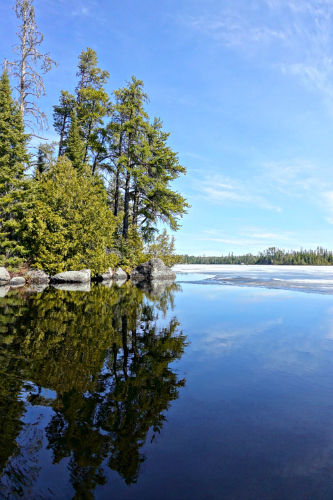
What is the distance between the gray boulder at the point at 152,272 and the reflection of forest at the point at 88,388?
2059 centimetres

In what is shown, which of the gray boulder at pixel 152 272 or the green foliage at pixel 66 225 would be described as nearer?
the green foliage at pixel 66 225

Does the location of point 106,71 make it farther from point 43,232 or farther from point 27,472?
point 27,472

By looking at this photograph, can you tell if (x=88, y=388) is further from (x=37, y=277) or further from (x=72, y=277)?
(x=37, y=277)

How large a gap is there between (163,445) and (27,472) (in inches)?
44.9

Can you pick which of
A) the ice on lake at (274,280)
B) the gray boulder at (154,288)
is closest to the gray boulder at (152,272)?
the ice on lake at (274,280)

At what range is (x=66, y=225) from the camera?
Answer: 24031 mm

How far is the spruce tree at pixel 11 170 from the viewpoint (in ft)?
69.8

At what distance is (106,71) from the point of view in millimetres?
34281

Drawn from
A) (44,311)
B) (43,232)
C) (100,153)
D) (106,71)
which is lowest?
(44,311)

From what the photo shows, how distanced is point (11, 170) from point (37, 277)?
27.2ft

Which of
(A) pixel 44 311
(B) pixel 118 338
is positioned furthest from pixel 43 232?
(B) pixel 118 338

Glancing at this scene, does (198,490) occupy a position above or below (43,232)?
below

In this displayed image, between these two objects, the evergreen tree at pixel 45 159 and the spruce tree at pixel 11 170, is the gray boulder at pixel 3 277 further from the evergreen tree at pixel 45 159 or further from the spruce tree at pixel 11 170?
the evergreen tree at pixel 45 159

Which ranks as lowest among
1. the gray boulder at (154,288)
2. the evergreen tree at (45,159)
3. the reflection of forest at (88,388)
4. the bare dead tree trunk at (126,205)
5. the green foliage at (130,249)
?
the gray boulder at (154,288)
